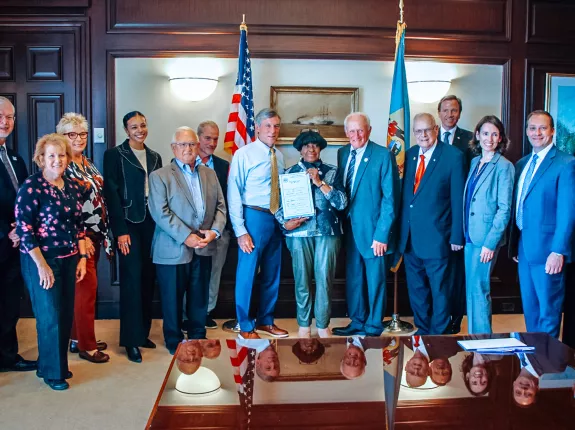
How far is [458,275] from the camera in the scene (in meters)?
4.23

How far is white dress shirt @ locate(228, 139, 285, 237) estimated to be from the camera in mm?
4094

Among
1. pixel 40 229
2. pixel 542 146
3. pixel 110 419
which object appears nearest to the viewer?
pixel 110 419

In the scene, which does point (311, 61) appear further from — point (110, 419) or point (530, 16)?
point (110, 419)

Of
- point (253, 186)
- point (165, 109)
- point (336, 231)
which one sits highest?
point (165, 109)

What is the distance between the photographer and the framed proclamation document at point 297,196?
155 inches

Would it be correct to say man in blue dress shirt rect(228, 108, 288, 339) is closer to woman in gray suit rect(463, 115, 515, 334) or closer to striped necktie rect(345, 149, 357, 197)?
striped necktie rect(345, 149, 357, 197)

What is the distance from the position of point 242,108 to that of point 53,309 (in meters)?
2.14

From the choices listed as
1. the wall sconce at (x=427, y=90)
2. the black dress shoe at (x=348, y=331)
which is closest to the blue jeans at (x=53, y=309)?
the black dress shoe at (x=348, y=331)

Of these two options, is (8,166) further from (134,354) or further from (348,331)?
(348,331)

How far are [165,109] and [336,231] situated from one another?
1.86 m

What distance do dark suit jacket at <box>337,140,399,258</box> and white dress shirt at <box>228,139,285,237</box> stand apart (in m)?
0.55

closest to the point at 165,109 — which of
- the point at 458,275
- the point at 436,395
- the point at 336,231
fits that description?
the point at 336,231

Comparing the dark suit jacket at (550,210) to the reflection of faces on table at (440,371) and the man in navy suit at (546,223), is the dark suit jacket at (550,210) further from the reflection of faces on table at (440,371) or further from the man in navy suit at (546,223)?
the reflection of faces on table at (440,371)

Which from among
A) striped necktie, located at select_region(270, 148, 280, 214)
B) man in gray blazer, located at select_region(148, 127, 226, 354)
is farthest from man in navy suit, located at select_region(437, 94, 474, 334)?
man in gray blazer, located at select_region(148, 127, 226, 354)
